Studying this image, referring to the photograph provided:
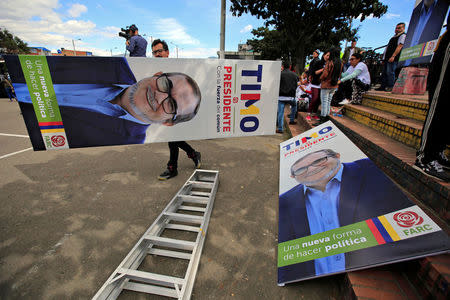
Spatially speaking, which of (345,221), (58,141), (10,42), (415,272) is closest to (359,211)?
(345,221)

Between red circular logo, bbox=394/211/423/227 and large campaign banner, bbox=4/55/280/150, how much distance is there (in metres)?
1.95

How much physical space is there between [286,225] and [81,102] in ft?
9.40

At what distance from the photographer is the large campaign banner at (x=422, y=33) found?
12.2 feet

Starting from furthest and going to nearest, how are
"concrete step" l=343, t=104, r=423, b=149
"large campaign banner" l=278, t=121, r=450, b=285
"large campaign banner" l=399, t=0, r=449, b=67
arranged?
"large campaign banner" l=399, t=0, r=449, b=67 < "concrete step" l=343, t=104, r=423, b=149 < "large campaign banner" l=278, t=121, r=450, b=285

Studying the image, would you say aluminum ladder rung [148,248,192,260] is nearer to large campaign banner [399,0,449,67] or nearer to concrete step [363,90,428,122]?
concrete step [363,90,428,122]

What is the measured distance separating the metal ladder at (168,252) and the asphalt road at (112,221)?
11cm

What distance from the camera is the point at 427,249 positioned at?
1322 mm

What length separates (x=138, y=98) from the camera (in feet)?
A: 9.09

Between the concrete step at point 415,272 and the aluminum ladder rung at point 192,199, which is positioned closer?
the concrete step at point 415,272

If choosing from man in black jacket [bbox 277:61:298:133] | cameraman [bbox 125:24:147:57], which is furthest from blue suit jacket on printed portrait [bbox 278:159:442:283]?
cameraman [bbox 125:24:147:57]

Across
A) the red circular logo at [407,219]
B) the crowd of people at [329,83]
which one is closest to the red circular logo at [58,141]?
the red circular logo at [407,219]

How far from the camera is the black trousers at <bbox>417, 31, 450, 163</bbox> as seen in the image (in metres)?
1.90

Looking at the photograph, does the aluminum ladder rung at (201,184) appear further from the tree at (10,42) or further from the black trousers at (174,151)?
the tree at (10,42)

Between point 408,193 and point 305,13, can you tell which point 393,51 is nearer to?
point 408,193
